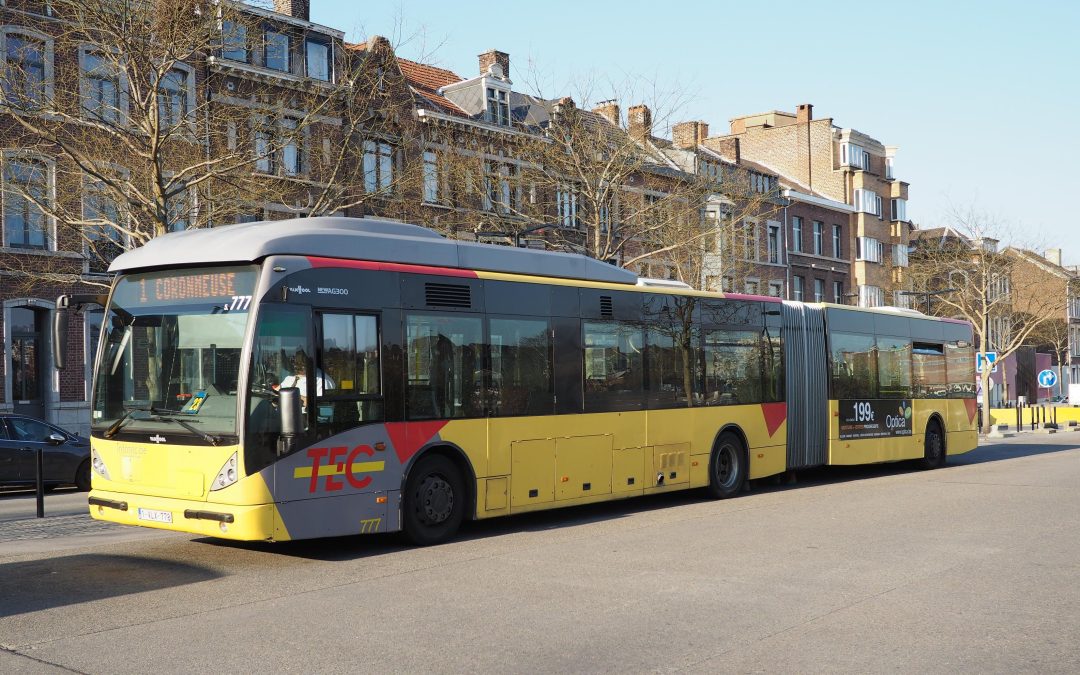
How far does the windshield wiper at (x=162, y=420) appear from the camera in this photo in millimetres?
9742

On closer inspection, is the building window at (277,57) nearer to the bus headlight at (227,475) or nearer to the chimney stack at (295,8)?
the chimney stack at (295,8)

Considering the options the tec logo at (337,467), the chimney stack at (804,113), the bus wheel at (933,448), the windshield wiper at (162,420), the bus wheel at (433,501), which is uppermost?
the chimney stack at (804,113)

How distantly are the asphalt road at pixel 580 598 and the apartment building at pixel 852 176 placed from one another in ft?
170

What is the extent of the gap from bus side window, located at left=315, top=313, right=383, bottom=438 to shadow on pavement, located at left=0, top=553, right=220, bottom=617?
1734 millimetres

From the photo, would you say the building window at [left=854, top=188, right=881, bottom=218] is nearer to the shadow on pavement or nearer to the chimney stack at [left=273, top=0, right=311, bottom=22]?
the chimney stack at [left=273, top=0, right=311, bottom=22]

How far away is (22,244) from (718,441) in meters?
19.2

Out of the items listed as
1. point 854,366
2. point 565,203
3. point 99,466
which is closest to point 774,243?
point 565,203

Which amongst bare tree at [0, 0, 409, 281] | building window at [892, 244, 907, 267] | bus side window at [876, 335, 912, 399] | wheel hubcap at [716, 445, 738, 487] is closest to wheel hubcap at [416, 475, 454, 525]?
wheel hubcap at [716, 445, 738, 487]

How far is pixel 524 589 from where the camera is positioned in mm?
8664

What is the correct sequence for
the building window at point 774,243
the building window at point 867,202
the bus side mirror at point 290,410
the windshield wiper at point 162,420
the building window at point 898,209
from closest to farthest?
the bus side mirror at point 290,410 → the windshield wiper at point 162,420 → the building window at point 774,243 → the building window at point 867,202 → the building window at point 898,209

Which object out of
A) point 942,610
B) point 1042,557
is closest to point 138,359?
point 942,610

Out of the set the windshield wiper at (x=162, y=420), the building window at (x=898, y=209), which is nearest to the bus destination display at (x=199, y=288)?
the windshield wiper at (x=162, y=420)

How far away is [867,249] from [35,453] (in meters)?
53.0

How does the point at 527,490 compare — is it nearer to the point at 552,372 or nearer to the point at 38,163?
the point at 552,372
